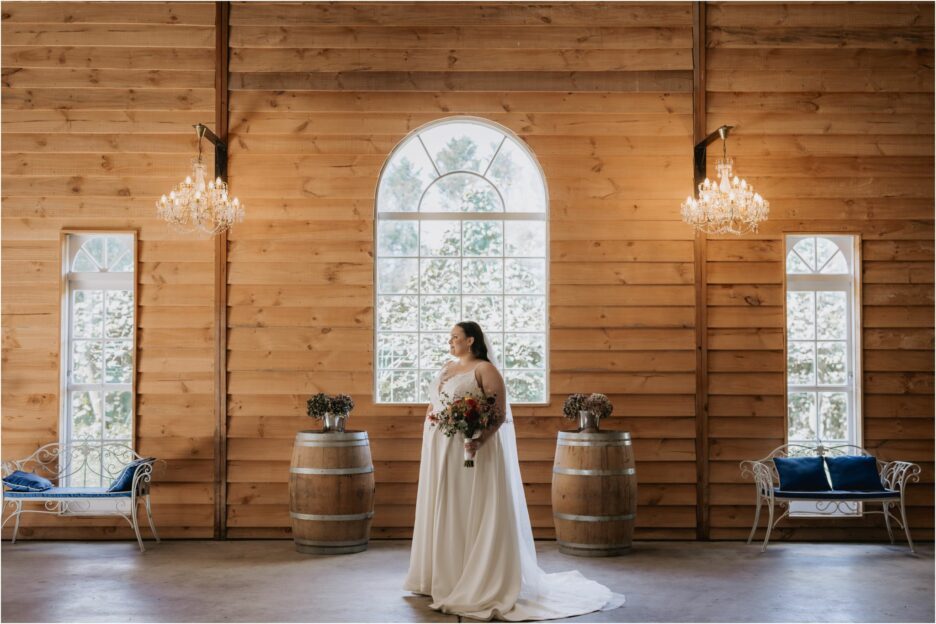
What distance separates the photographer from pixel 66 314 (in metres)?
6.91

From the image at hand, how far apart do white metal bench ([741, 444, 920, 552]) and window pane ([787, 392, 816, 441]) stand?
0.10m

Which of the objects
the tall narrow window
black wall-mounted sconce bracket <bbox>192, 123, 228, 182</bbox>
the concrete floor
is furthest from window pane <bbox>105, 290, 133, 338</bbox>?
the concrete floor

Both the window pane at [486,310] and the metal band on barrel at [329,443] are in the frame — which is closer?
the metal band on barrel at [329,443]

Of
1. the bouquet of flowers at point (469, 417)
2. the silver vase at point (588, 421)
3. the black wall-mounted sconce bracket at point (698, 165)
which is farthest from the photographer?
the black wall-mounted sconce bracket at point (698, 165)

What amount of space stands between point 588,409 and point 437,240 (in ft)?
6.25

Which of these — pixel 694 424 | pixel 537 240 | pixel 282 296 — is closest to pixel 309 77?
pixel 282 296

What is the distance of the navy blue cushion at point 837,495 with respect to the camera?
607cm

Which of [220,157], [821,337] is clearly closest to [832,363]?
[821,337]

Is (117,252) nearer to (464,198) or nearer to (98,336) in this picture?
(98,336)

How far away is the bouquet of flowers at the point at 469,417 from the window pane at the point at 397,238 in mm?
2337

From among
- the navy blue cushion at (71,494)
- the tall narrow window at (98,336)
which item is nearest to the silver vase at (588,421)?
the navy blue cushion at (71,494)

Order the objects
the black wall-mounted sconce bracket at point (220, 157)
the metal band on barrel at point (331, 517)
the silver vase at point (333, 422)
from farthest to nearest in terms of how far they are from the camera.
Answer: the black wall-mounted sconce bracket at point (220, 157) < the silver vase at point (333, 422) < the metal band on barrel at point (331, 517)

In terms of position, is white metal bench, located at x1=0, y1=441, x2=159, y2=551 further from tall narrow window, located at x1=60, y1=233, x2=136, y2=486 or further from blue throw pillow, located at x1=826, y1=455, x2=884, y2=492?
blue throw pillow, located at x1=826, y1=455, x2=884, y2=492

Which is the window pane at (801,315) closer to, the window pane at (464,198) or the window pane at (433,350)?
the window pane at (464,198)
